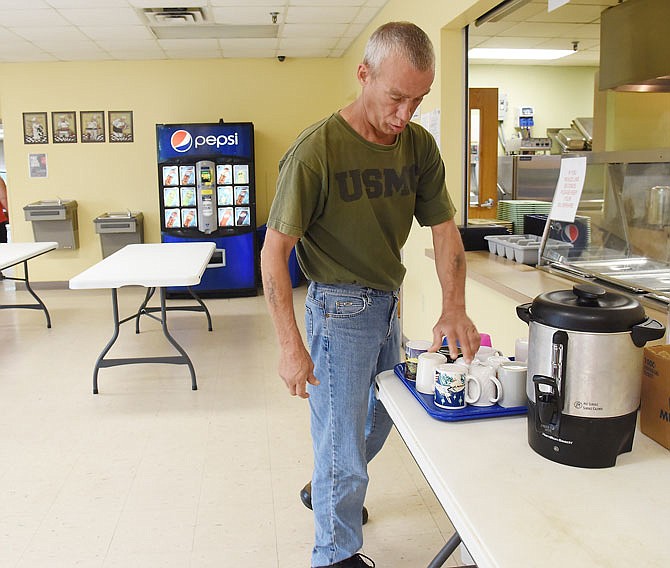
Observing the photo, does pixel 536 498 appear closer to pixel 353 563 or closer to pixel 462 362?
pixel 462 362

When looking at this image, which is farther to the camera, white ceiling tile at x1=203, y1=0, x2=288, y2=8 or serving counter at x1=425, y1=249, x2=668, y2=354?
white ceiling tile at x1=203, y1=0, x2=288, y2=8

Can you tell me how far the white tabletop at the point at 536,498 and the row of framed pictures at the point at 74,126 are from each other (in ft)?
23.3

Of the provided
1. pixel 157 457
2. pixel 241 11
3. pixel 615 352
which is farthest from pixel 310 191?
pixel 241 11

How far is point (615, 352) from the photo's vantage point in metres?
1.21

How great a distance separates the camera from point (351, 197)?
1.83m

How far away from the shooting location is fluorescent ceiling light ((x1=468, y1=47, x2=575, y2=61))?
6.84 meters

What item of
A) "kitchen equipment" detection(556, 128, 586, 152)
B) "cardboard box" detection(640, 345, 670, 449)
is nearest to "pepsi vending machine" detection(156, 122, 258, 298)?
"kitchen equipment" detection(556, 128, 586, 152)

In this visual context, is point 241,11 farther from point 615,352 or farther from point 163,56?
point 615,352

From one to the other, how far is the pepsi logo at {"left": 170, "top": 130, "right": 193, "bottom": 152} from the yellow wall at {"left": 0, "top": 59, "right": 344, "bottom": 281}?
2.46ft

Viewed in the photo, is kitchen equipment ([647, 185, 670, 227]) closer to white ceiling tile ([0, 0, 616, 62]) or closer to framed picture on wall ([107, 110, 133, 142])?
white ceiling tile ([0, 0, 616, 62])

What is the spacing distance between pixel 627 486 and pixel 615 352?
233 mm

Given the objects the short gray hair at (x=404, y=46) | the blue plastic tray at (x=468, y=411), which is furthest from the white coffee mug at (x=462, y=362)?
the short gray hair at (x=404, y=46)

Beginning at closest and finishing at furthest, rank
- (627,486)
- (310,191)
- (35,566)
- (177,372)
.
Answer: (627,486) < (310,191) < (35,566) < (177,372)

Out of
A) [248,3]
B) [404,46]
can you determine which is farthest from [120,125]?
[404,46]
